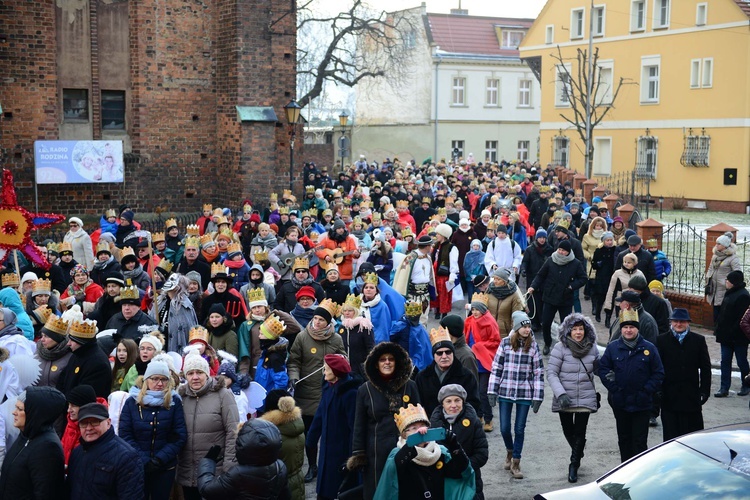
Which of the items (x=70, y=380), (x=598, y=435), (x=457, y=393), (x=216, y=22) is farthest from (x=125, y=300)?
(x=216, y=22)

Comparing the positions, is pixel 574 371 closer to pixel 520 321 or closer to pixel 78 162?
pixel 520 321

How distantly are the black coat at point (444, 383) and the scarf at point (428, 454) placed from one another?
7.22ft

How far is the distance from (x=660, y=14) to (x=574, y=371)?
38.4 metres

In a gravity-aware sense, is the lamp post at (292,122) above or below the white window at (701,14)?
below

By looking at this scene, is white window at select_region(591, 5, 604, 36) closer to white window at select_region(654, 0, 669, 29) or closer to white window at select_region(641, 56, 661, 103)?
white window at select_region(641, 56, 661, 103)

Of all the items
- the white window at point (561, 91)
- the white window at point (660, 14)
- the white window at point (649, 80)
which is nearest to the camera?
the white window at point (660, 14)

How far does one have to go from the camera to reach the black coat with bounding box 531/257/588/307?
48.8 ft

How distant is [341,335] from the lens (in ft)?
34.0

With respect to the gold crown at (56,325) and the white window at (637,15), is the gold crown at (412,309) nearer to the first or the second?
the gold crown at (56,325)

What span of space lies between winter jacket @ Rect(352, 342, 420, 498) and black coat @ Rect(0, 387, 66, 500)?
2.24 meters

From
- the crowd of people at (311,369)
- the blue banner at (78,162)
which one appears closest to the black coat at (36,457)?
the crowd of people at (311,369)

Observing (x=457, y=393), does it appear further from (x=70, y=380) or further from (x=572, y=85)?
(x=572, y=85)

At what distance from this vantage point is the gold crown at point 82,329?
8.55m

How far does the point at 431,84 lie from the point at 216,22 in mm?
35868
